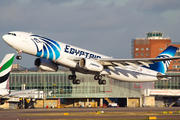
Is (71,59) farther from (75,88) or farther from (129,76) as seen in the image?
(75,88)

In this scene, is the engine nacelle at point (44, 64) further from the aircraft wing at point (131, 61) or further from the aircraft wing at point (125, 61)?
the aircraft wing at point (131, 61)

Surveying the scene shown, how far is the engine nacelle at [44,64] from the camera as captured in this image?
51.2 meters

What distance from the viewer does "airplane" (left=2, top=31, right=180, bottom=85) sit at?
4544cm

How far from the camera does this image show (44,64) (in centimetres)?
5128

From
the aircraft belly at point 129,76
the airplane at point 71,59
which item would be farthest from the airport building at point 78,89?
the airplane at point 71,59

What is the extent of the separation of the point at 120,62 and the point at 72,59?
825 centimetres

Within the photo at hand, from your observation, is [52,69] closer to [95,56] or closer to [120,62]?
[95,56]

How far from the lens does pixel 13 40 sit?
44.6 metres

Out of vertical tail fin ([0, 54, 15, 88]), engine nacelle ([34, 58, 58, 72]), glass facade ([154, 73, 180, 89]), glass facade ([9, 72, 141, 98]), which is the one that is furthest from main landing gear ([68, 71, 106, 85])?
glass facade ([154, 73, 180, 89])

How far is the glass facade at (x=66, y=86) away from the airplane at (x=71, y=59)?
46509 millimetres

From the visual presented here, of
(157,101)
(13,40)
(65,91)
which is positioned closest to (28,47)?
(13,40)

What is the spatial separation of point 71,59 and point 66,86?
60.8 m

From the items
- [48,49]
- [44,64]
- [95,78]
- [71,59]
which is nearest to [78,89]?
[95,78]

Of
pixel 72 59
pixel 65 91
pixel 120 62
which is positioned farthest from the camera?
pixel 65 91
